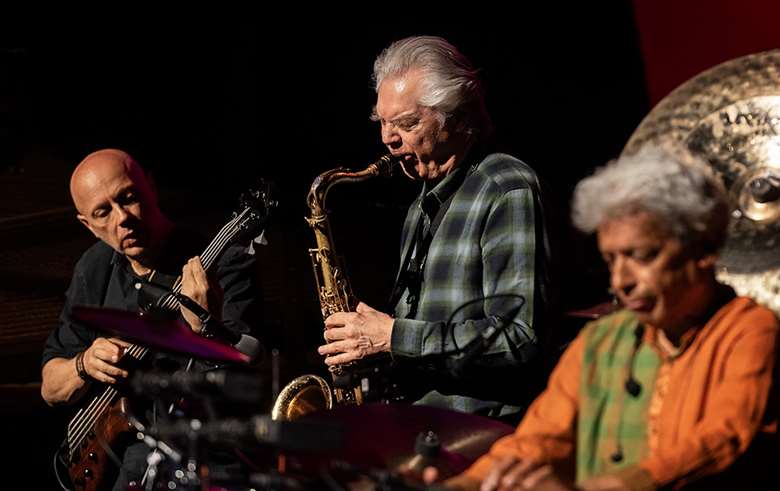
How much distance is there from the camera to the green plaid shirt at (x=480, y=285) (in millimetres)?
2684

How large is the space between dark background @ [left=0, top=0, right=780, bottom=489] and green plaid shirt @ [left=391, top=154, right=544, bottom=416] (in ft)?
5.04

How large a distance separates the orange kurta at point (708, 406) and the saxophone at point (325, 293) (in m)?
1.35

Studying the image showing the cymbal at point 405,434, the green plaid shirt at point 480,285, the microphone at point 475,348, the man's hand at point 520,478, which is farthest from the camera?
the green plaid shirt at point 480,285

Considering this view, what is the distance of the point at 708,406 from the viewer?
6.15 ft

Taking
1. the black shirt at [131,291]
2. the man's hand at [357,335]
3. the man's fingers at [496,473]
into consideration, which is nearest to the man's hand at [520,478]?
the man's fingers at [496,473]

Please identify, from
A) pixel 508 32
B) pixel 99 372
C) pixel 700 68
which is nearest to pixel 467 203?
pixel 99 372

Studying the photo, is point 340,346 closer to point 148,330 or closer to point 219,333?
point 219,333

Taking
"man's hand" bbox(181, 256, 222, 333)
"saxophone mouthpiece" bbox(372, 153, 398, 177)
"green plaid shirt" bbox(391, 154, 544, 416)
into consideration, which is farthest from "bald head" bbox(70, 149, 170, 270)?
"green plaid shirt" bbox(391, 154, 544, 416)

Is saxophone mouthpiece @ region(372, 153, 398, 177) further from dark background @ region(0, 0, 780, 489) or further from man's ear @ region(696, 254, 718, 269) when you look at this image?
man's ear @ region(696, 254, 718, 269)

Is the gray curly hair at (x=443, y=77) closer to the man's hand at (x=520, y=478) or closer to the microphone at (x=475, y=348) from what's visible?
the microphone at (x=475, y=348)

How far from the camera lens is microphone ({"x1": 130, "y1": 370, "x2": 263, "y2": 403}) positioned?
5.86 feet

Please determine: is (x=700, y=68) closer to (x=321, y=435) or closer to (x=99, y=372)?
(x=99, y=372)

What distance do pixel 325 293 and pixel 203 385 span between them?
5.23ft

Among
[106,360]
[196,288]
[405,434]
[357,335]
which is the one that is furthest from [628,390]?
[106,360]
